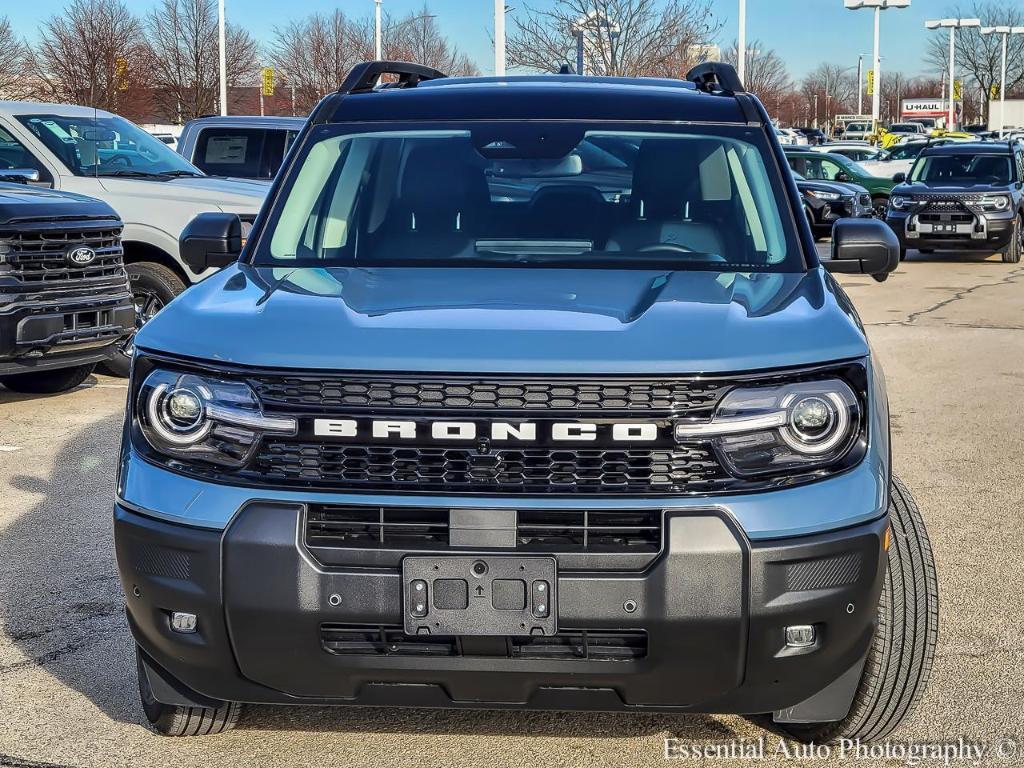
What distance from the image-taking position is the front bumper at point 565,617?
109 inches

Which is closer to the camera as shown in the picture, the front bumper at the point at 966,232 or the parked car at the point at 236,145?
the parked car at the point at 236,145

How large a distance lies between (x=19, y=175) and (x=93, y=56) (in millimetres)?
30146

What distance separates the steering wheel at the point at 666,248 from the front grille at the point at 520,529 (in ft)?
4.47

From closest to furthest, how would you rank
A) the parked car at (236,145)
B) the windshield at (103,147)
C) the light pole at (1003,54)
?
the windshield at (103,147) → the parked car at (236,145) → the light pole at (1003,54)

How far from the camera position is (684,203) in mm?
4172

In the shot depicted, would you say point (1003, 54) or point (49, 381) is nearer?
point (49, 381)

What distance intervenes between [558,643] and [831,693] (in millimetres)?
741

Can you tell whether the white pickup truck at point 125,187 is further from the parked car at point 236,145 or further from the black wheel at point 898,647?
the black wheel at point 898,647

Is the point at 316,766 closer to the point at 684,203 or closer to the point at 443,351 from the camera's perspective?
the point at 443,351

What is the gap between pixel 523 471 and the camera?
2857mm

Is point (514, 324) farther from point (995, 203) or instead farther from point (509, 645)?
point (995, 203)

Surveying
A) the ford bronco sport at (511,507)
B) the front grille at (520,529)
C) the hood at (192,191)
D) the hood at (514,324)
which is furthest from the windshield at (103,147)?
the front grille at (520,529)

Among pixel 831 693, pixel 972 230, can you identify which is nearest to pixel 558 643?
pixel 831 693

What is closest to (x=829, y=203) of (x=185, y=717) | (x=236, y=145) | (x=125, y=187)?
(x=236, y=145)
